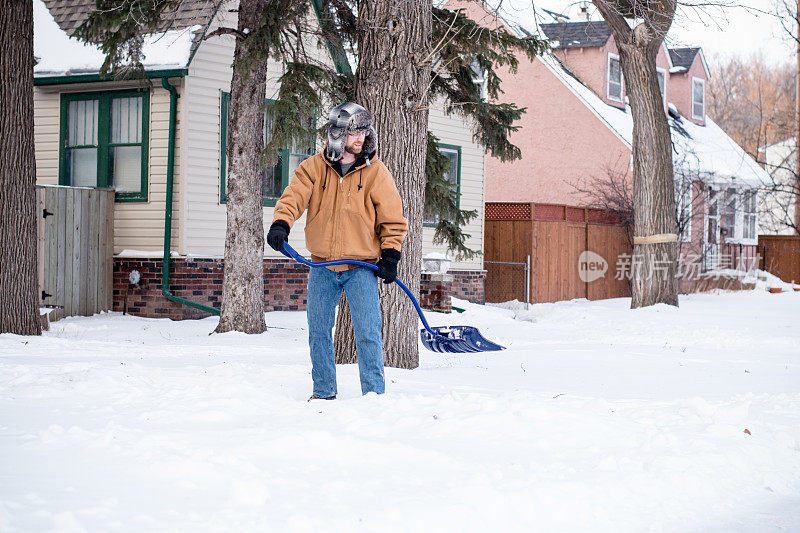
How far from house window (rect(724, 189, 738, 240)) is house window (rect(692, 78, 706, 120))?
3192 mm

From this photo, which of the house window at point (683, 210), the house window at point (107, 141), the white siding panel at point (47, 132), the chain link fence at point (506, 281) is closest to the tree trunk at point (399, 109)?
the house window at point (107, 141)

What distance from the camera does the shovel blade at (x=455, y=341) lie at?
24.2 feet

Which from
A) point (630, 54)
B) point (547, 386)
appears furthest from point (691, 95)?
point (547, 386)

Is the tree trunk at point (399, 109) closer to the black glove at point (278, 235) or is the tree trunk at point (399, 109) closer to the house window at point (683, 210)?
the black glove at point (278, 235)

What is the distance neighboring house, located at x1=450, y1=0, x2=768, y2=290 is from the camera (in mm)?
24031

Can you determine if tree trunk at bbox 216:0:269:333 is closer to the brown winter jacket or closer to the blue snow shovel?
the blue snow shovel

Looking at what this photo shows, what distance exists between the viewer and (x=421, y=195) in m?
8.07

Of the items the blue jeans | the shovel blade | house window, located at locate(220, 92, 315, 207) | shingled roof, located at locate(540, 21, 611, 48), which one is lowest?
the shovel blade

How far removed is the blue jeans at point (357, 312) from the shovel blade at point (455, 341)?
1.54 meters

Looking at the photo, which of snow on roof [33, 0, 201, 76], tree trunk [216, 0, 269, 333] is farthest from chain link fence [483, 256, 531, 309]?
tree trunk [216, 0, 269, 333]

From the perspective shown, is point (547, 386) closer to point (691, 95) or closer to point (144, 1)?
point (144, 1)

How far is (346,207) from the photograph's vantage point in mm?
5652

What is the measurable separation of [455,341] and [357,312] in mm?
1959

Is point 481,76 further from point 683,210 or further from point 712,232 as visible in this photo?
point 712,232
